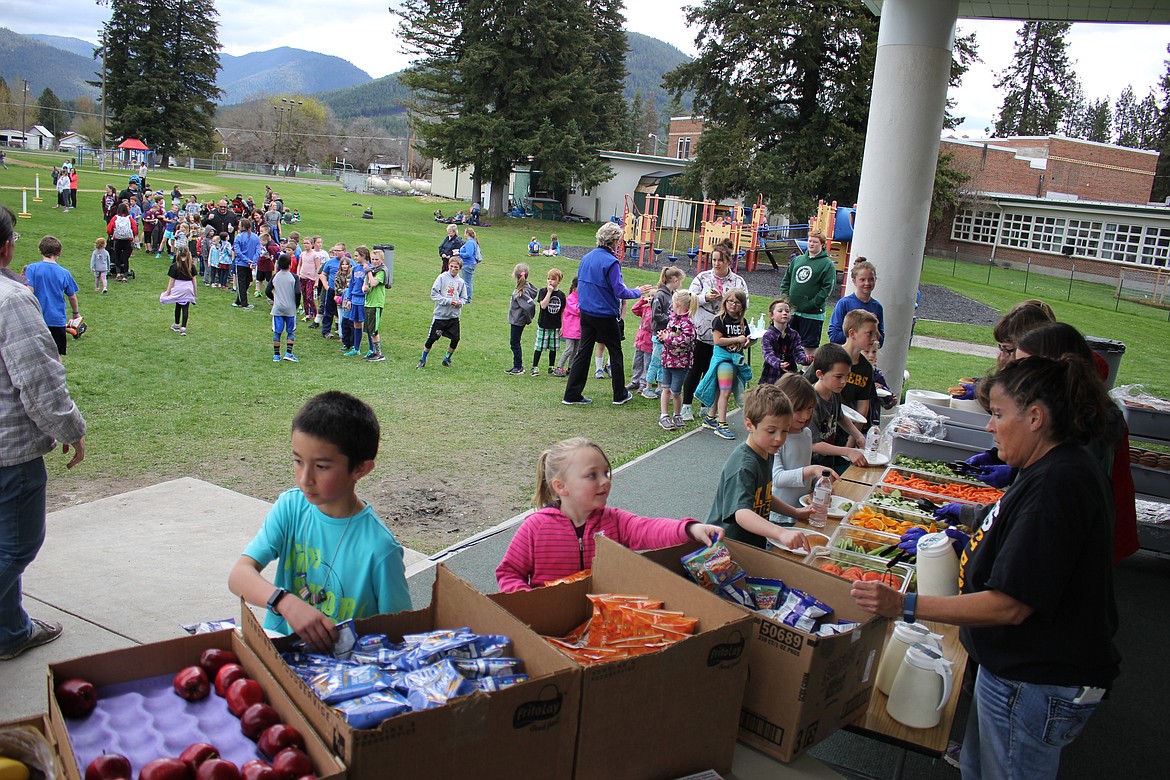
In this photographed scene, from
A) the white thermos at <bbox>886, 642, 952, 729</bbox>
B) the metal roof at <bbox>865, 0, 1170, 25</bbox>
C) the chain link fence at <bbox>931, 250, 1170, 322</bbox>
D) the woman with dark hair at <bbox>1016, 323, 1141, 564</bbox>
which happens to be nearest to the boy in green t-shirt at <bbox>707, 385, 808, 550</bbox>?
the white thermos at <bbox>886, 642, 952, 729</bbox>

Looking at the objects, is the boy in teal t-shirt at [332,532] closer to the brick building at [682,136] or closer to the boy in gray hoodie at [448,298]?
the boy in gray hoodie at [448,298]

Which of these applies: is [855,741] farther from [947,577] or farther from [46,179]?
[46,179]

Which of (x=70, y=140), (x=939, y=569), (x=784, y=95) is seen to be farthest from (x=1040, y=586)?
(x=70, y=140)

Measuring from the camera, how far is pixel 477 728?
177 cm

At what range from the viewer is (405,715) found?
1.65 meters

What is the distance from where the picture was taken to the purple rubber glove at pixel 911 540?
3967 mm

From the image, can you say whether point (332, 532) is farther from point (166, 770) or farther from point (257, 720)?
point (166, 770)

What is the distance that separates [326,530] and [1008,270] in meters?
47.0

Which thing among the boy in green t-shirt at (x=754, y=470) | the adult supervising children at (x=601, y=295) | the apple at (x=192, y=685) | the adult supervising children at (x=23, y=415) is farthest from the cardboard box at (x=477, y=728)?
the adult supervising children at (x=601, y=295)

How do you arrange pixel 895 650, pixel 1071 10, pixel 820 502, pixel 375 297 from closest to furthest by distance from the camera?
1. pixel 895 650
2. pixel 820 502
3. pixel 1071 10
4. pixel 375 297

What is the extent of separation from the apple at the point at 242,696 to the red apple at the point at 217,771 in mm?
242

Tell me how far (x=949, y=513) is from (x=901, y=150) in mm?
7044

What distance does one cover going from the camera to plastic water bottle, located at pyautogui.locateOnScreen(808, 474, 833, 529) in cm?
436

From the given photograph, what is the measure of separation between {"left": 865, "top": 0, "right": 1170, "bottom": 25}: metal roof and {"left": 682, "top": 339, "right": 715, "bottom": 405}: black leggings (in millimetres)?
5090
